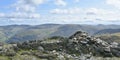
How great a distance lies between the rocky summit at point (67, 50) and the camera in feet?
204

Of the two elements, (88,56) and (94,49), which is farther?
(94,49)

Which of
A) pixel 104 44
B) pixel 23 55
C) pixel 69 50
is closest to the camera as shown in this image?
pixel 23 55

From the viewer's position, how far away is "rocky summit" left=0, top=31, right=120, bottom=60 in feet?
204

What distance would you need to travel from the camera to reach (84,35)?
74.3 meters

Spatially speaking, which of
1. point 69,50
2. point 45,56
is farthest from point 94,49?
point 45,56

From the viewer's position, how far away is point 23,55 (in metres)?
61.2

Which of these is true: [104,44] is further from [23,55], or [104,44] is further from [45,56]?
[23,55]

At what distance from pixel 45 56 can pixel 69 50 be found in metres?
8.25

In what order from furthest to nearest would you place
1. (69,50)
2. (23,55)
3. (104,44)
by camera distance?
(104,44)
(69,50)
(23,55)

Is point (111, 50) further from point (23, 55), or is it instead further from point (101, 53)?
point (23, 55)

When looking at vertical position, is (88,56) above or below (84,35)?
below

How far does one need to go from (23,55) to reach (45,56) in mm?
5986

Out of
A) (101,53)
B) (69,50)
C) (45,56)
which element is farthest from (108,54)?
(45,56)

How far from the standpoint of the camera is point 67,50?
6638 cm
